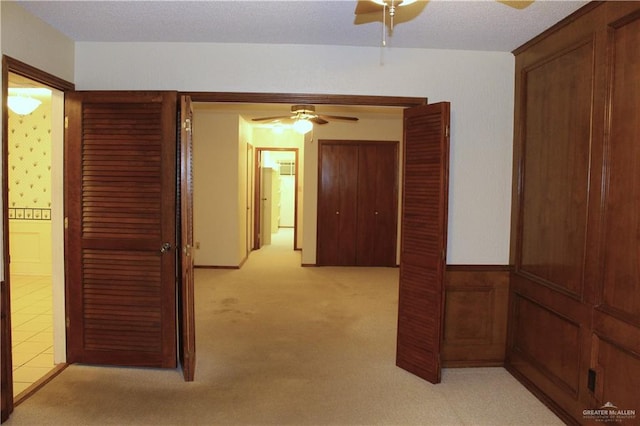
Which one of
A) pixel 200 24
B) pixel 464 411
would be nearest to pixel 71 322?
pixel 200 24

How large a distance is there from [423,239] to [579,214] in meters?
0.96

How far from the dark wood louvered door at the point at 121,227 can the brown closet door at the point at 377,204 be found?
449 centimetres

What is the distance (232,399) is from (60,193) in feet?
6.16

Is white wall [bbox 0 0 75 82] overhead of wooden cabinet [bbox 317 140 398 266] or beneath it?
overhead

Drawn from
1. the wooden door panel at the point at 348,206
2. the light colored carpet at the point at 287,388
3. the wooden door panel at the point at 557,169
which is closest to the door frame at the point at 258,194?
the wooden door panel at the point at 348,206

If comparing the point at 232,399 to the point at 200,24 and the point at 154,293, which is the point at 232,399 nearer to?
the point at 154,293

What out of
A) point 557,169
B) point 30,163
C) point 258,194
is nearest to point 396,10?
point 557,169

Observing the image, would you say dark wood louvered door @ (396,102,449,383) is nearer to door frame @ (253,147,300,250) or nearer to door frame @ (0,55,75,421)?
door frame @ (0,55,75,421)

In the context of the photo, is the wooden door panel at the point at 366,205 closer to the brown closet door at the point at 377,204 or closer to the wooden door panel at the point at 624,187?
the brown closet door at the point at 377,204

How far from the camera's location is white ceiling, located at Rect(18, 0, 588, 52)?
2480 millimetres

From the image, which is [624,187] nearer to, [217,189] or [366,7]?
[366,7]

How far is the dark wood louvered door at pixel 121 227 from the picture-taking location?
3.03 meters

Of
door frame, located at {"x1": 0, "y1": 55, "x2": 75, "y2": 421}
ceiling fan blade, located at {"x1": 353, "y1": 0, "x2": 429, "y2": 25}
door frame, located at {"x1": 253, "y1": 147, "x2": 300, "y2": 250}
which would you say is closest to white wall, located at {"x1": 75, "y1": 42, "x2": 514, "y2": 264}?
ceiling fan blade, located at {"x1": 353, "y1": 0, "x2": 429, "y2": 25}

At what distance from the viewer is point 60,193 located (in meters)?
3.10
